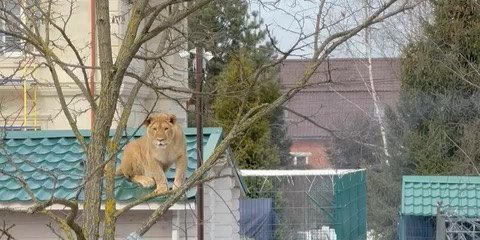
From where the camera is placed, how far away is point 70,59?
1809 cm

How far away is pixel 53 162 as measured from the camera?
10.1m

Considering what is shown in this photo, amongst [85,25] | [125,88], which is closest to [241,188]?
[125,88]

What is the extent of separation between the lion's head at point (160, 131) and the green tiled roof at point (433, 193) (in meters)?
7.57

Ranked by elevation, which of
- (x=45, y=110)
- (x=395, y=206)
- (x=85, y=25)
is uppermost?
(x=85, y=25)

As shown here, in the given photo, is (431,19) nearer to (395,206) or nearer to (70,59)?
(395,206)

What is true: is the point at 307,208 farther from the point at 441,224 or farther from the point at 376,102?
the point at 376,102

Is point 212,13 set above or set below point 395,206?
above

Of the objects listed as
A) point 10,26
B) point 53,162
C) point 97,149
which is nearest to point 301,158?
point 53,162

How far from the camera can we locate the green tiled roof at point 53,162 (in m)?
9.45

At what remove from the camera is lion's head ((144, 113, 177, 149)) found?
9156mm

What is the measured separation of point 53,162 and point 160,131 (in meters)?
1.42

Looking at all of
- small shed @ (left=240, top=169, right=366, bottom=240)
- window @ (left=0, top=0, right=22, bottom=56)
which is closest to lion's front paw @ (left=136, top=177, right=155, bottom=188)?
window @ (left=0, top=0, right=22, bottom=56)

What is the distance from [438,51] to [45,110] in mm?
7535

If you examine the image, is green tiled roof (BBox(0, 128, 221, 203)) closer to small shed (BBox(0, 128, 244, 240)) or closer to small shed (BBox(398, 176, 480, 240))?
small shed (BBox(0, 128, 244, 240))
